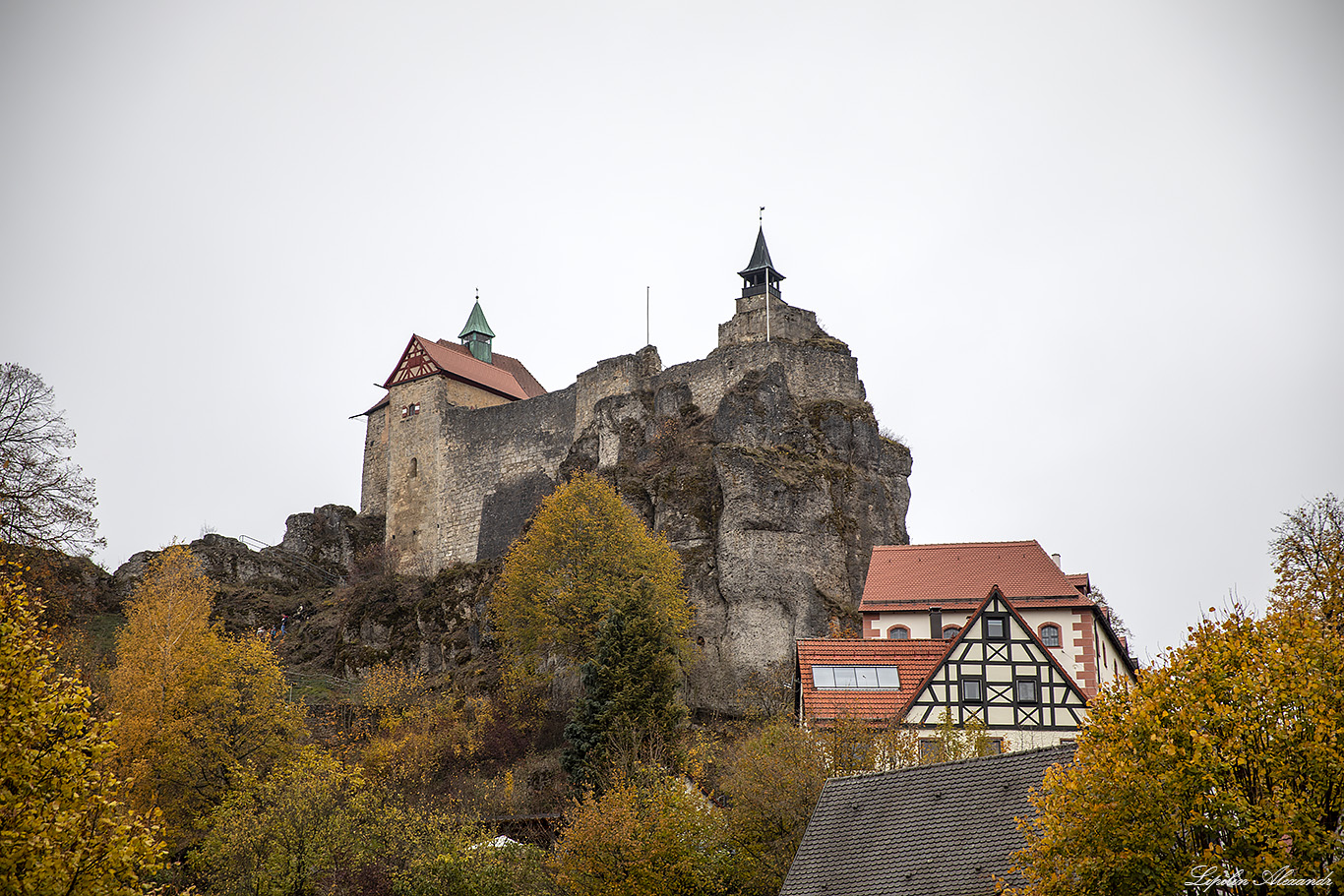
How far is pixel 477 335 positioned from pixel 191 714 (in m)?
41.1

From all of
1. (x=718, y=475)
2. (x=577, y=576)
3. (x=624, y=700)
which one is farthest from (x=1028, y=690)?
(x=718, y=475)

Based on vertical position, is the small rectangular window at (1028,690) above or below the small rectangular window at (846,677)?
below

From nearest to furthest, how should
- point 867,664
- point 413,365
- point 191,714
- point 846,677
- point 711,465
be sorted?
1. point 846,677
2. point 867,664
3. point 191,714
4. point 711,465
5. point 413,365

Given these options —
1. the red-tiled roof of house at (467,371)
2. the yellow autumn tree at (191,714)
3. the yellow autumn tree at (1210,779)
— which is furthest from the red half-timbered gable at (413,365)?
the yellow autumn tree at (1210,779)

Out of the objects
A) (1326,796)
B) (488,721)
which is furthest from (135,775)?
(1326,796)

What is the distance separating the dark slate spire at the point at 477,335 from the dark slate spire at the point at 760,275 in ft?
70.9

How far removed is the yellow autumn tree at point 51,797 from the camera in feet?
49.1

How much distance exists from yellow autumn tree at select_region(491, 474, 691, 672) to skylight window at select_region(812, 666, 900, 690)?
8194 millimetres

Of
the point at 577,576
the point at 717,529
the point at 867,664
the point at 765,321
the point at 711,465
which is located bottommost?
the point at 867,664

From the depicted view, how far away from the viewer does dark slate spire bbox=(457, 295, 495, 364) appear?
72.6m

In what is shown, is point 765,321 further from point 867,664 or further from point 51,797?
point 51,797

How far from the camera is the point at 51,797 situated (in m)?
16.1

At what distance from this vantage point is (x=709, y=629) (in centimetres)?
4350

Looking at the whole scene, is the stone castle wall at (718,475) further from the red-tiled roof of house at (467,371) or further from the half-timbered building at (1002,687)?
the half-timbered building at (1002,687)
